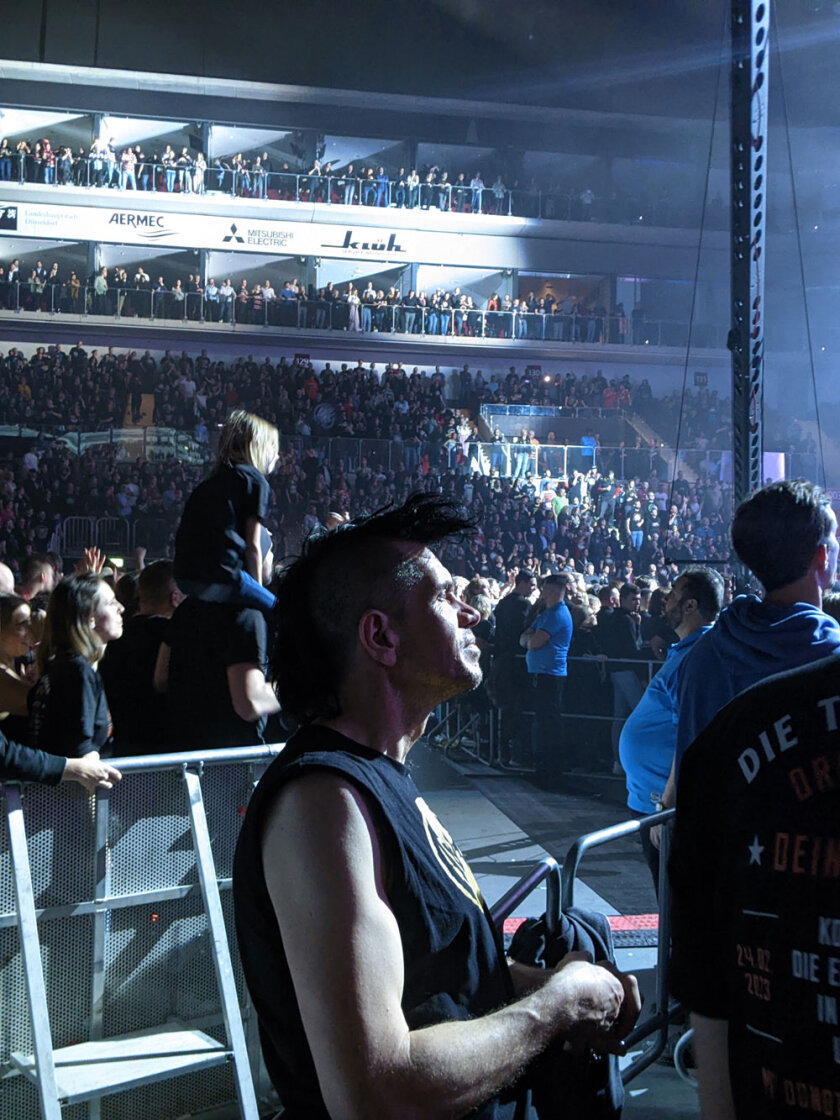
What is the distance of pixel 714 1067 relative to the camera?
3.78 feet

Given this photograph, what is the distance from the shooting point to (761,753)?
1091 millimetres

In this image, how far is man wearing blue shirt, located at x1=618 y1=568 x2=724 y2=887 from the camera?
12.4ft

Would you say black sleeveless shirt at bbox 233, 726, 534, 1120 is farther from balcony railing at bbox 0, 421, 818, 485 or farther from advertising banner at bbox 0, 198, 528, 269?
advertising banner at bbox 0, 198, 528, 269

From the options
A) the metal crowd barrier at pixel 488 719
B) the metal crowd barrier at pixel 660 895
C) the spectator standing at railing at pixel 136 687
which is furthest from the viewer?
the metal crowd barrier at pixel 488 719

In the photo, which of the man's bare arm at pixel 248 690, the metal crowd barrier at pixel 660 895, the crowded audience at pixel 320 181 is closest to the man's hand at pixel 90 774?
the man's bare arm at pixel 248 690

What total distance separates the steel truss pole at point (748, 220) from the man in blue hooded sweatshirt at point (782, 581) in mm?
3484

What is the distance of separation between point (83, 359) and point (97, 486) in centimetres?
568

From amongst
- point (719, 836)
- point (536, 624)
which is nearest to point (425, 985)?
point (719, 836)

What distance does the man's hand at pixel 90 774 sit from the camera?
2775mm

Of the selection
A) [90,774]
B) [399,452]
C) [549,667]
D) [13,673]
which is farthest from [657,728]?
[399,452]

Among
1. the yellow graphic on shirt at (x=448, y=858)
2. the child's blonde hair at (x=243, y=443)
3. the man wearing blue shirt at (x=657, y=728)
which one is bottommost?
the man wearing blue shirt at (x=657, y=728)

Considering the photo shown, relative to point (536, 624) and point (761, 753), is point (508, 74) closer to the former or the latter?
point (536, 624)

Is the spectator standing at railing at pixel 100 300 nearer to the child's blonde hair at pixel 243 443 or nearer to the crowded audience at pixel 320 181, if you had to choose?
the crowded audience at pixel 320 181

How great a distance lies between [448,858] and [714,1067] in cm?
42
